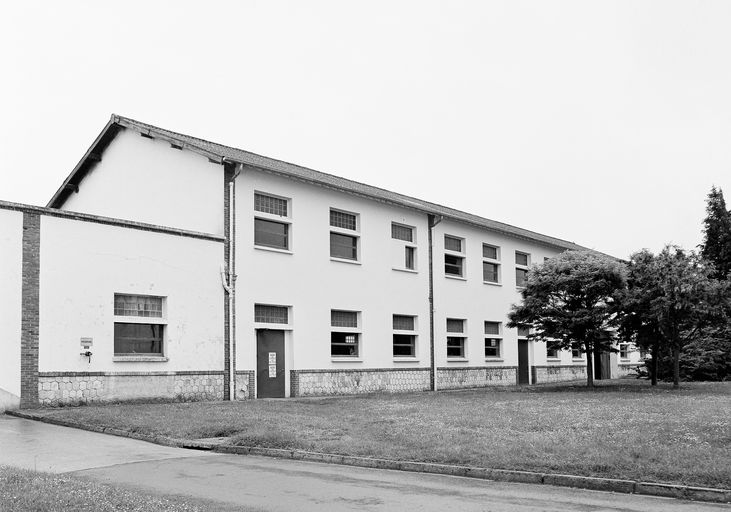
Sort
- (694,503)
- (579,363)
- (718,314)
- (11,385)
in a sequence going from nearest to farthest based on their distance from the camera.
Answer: (694,503), (11,385), (718,314), (579,363)

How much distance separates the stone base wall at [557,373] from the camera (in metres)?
39.5

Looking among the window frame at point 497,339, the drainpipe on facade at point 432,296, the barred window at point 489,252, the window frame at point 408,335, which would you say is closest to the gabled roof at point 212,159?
the drainpipe on facade at point 432,296

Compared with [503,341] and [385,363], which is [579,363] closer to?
[503,341]

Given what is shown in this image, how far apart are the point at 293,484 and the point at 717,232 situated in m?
46.8

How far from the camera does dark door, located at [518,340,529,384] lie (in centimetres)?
3881

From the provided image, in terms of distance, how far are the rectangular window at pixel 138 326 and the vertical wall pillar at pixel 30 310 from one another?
2.39 m

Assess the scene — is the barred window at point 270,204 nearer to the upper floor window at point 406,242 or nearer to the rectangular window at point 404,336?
the upper floor window at point 406,242

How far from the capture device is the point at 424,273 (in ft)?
107

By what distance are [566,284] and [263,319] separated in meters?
11.3

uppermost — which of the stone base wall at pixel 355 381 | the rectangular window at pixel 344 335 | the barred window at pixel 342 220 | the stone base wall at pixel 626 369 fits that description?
the barred window at pixel 342 220

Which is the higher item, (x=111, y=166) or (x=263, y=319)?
(x=111, y=166)

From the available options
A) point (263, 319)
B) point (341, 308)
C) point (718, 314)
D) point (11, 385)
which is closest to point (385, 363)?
point (341, 308)

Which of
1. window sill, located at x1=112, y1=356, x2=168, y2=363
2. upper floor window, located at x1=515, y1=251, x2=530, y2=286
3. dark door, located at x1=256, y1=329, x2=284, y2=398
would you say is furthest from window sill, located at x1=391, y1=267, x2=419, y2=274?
window sill, located at x1=112, y1=356, x2=168, y2=363

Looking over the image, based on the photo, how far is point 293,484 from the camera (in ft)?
33.9
